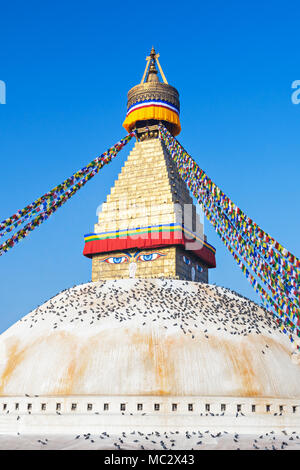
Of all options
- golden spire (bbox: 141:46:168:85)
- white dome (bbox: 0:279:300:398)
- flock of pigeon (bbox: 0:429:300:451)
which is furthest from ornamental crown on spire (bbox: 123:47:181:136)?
flock of pigeon (bbox: 0:429:300:451)

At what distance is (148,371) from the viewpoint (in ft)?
40.7

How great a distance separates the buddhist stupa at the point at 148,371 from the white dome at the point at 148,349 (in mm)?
26

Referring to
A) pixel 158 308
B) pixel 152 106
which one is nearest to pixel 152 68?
pixel 152 106

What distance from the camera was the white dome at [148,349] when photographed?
12.4 meters

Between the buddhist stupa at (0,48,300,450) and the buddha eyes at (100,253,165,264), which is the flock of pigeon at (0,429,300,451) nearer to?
the buddhist stupa at (0,48,300,450)

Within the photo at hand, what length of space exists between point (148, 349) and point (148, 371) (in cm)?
61

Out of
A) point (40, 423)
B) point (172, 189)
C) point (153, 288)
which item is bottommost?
point (40, 423)

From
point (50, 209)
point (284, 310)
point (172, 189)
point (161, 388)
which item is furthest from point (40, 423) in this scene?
point (172, 189)

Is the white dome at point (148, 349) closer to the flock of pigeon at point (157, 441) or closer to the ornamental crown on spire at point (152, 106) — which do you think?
the flock of pigeon at point (157, 441)

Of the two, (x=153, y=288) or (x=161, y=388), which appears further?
(x=153, y=288)

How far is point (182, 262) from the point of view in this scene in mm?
18984
